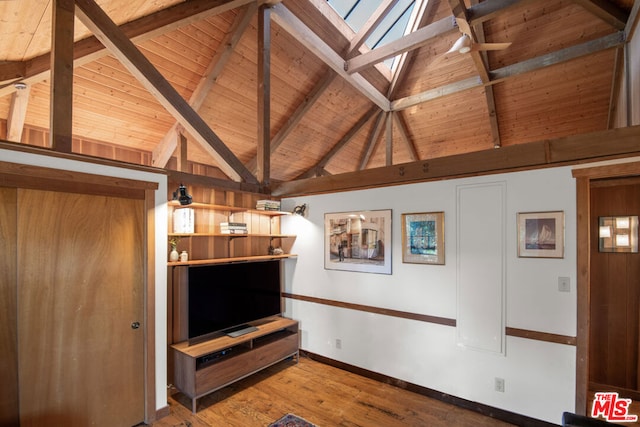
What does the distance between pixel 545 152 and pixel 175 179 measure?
364 centimetres

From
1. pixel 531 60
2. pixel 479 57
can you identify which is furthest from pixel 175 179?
pixel 531 60

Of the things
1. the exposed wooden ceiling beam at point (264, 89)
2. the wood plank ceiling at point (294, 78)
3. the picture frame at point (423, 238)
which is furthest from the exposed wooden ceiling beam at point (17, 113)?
the picture frame at point (423, 238)

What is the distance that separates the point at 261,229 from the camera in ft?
14.1

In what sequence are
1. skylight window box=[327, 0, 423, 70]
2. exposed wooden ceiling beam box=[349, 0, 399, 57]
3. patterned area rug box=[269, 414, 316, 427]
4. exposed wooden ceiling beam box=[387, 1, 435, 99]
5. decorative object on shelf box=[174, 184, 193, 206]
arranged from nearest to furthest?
patterned area rug box=[269, 414, 316, 427] → decorative object on shelf box=[174, 184, 193, 206] → exposed wooden ceiling beam box=[349, 0, 399, 57] → skylight window box=[327, 0, 423, 70] → exposed wooden ceiling beam box=[387, 1, 435, 99]

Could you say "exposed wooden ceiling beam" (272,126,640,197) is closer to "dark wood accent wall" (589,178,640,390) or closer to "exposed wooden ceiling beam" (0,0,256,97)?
"dark wood accent wall" (589,178,640,390)

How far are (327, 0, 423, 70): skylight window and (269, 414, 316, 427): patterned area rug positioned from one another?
16.9 ft

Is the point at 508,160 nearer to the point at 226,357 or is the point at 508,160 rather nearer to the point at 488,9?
the point at 488,9

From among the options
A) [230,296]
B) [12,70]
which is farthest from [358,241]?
[12,70]

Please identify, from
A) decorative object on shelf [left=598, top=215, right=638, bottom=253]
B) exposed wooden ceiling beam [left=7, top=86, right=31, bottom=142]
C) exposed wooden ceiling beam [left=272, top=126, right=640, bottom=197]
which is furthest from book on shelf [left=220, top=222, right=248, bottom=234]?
decorative object on shelf [left=598, top=215, right=638, bottom=253]

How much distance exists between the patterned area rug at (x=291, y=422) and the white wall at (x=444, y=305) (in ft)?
3.77

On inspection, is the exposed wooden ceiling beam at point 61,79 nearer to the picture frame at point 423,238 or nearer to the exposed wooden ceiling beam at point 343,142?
the picture frame at point 423,238

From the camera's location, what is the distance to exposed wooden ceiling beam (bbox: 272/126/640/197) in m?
2.39

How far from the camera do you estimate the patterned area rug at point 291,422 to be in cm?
270

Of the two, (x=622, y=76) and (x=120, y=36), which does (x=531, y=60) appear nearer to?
(x=622, y=76)
